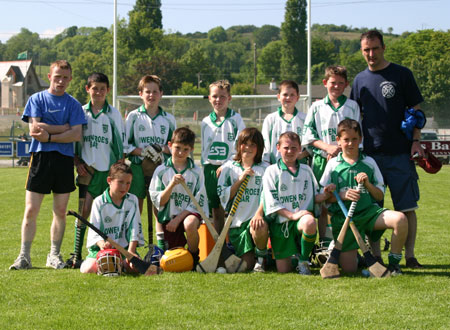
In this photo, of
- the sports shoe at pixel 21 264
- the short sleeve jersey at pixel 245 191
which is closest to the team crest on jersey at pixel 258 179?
the short sleeve jersey at pixel 245 191

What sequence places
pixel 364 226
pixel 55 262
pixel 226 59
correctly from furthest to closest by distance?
pixel 226 59
pixel 55 262
pixel 364 226

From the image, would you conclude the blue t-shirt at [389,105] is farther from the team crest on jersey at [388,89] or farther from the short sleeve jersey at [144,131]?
the short sleeve jersey at [144,131]

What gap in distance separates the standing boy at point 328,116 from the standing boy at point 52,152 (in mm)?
2132

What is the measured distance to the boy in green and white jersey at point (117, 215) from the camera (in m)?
5.06

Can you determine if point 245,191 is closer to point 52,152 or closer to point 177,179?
point 177,179

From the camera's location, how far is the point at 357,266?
5.21 meters

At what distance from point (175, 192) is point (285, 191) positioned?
40.3 inches

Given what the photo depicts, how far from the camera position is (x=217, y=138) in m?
5.81

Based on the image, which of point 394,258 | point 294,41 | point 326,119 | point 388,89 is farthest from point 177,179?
point 294,41

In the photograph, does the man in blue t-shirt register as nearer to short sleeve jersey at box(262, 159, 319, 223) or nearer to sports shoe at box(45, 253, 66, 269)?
short sleeve jersey at box(262, 159, 319, 223)

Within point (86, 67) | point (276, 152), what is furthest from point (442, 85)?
point (276, 152)

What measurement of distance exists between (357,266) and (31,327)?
294 cm

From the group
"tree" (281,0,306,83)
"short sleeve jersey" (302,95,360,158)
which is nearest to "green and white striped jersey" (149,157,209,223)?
"short sleeve jersey" (302,95,360,158)

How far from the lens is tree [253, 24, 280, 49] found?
169 meters
